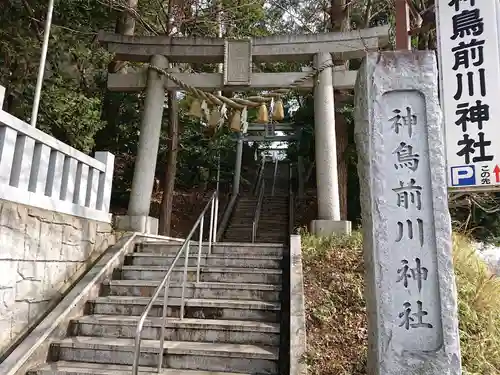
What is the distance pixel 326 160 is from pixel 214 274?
314cm

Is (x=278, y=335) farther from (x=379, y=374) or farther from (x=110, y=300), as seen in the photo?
(x=110, y=300)

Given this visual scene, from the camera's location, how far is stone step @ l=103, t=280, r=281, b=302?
16.2 ft

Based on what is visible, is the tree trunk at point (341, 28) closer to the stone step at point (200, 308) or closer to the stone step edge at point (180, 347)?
the stone step at point (200, 308)

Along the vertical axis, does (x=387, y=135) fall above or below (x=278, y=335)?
above

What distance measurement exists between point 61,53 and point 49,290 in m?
5.09

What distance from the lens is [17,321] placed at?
4.07m

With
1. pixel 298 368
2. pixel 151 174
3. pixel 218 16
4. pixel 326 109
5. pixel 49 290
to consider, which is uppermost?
pixel 218 16

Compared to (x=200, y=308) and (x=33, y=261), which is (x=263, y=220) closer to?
(x=200, y=308)

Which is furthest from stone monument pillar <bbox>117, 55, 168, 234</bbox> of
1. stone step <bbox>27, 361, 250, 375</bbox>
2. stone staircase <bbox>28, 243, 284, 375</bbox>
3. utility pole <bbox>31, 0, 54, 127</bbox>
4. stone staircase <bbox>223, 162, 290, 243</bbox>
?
stone staircase <bbox>223, 162, 290, 243</bbox>

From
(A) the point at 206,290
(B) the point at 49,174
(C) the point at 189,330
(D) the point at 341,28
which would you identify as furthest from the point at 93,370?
(D) the point at 341,28

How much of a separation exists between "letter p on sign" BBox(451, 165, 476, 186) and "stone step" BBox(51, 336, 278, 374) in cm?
244

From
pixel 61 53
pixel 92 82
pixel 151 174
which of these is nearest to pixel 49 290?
pixel 151 174

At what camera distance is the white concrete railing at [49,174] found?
4.02 m

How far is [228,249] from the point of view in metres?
6.23
